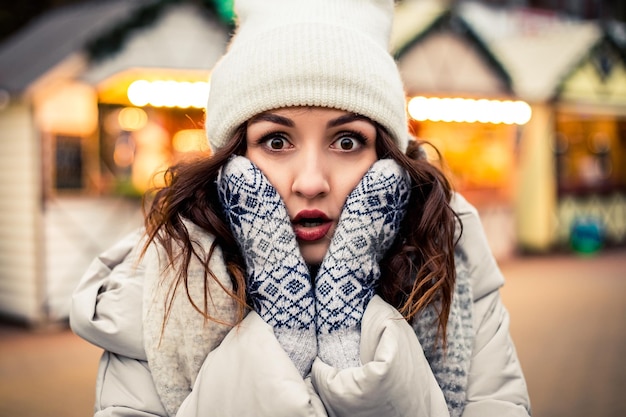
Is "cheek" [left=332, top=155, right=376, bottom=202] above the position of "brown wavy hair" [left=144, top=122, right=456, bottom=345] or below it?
above

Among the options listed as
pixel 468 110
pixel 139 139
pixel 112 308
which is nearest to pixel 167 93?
pixel 139 139

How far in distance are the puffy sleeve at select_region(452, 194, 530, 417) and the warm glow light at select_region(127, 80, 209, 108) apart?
6661 mm

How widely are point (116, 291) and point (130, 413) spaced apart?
1.02 feet

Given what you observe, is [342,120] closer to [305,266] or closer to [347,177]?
[347,177]

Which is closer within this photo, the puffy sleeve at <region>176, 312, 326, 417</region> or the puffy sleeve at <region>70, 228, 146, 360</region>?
the puffy sleeve at <region>176, 312, 326, 417</region>

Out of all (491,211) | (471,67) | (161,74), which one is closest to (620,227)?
(491,211)

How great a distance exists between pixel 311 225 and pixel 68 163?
22.2 ft

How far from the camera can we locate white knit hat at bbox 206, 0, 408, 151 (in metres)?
1.51

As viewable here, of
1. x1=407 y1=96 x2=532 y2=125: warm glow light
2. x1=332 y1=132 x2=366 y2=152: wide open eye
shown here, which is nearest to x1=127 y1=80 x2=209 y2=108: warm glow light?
x1=407 y1=96 x2=532 y2=125: warm glow light

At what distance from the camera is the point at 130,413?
4.99 feet

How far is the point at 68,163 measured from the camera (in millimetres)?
7609

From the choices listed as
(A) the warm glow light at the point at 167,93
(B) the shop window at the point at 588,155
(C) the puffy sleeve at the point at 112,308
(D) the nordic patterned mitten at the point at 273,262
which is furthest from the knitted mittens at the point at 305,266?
(B) the shop window at the point at 588,155

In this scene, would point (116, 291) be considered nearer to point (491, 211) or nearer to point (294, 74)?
point (294, 74)

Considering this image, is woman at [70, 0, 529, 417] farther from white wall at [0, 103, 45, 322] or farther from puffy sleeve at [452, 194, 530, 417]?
white wall at [0, 103, 45, 322]
